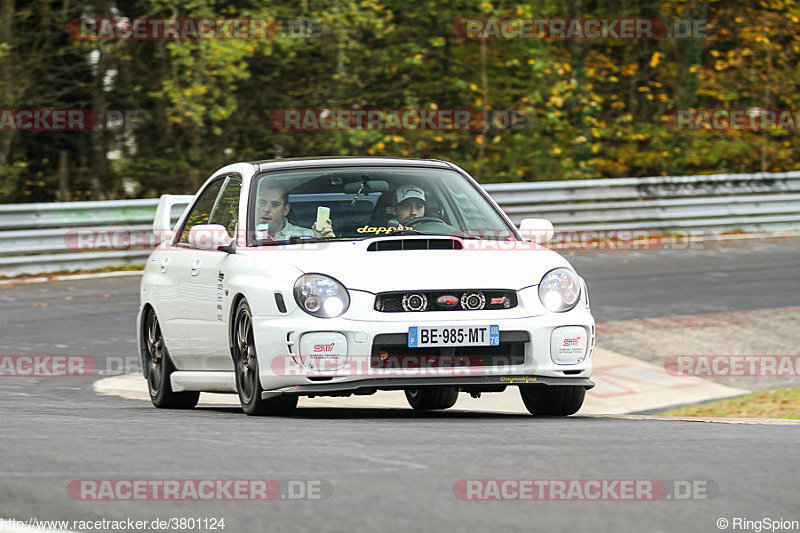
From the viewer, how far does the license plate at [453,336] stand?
7.21 m

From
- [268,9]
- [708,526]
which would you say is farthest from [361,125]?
[708,526]

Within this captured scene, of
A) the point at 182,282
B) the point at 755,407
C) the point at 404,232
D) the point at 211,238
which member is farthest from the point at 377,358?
the point at 755,407

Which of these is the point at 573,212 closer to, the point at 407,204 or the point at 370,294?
the point at 407,204

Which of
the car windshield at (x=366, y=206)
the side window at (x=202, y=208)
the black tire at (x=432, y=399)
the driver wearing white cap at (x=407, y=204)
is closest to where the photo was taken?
the car windshield at (x=366, y=206)

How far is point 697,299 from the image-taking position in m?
15.3

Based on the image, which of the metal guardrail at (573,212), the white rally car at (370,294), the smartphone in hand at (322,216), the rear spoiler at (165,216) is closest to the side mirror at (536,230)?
the white rally car at (370,294)

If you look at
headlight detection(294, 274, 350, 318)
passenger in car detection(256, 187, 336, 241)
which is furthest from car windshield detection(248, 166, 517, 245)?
headlight detection(294, 274, 350, 318)

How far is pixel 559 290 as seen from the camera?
298 inches

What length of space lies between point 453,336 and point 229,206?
2111mm

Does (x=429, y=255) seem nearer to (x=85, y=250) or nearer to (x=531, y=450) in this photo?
(x=531, y=450)

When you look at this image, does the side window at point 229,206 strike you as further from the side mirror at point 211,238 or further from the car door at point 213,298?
the side mirror at point 211,238

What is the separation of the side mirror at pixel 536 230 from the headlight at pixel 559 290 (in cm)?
69

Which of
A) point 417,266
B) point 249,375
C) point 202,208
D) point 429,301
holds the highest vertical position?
point 202,208

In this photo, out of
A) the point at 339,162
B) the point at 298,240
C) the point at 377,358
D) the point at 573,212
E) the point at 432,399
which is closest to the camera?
the point at 377,358
